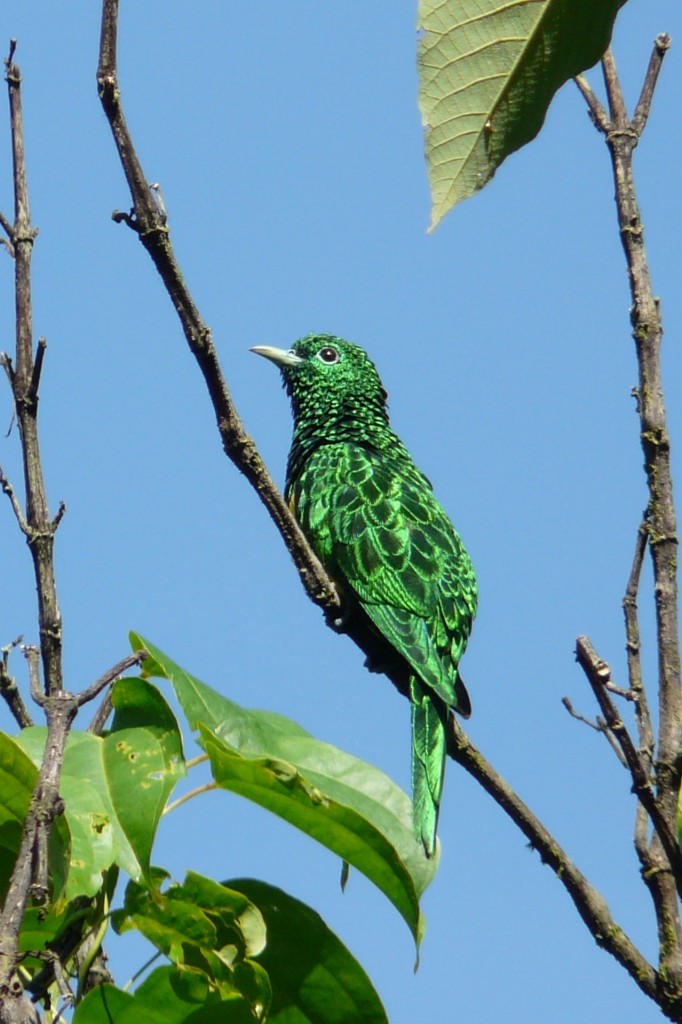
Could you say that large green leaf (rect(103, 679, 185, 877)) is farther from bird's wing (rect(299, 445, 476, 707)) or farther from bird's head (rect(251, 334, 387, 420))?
bird's head (rect(251, 334, 387, 420))

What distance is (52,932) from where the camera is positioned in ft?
6.54

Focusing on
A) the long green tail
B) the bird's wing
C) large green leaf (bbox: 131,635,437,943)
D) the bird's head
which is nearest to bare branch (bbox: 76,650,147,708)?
large green leaf (bbox: 131,635,437,943)

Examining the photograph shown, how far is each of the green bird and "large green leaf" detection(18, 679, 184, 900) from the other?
2087mm

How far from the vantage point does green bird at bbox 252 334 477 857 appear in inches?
178

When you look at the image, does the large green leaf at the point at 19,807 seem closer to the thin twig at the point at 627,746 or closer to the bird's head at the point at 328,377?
the thin twig at the point at 627,746

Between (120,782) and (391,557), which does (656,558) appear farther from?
(120,782)

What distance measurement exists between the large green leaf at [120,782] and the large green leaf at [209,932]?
118 mm

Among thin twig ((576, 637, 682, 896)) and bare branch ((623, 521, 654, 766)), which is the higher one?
bare branch ((623, 521, 654, 766))

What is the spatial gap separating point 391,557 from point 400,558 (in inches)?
1.5

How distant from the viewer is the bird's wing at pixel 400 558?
15.6ft

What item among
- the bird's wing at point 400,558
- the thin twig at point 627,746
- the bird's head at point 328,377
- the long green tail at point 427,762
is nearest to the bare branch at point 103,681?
the thin twig at point 627,746

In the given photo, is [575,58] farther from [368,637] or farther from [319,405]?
[319,405]

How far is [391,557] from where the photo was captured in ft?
16.4

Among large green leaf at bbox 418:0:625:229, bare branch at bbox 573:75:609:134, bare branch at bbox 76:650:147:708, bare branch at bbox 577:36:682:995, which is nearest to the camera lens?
large green leaf at bbox 418:0:625:229
